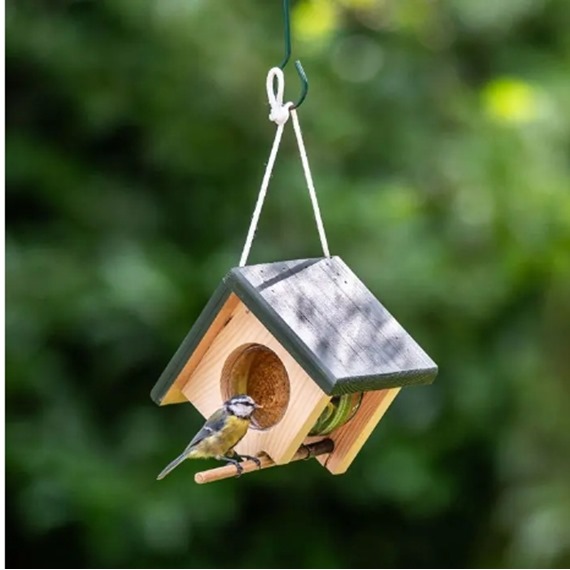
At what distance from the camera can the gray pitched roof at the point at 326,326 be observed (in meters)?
2.32

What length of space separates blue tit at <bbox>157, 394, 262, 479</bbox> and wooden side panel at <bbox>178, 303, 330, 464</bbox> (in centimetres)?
5

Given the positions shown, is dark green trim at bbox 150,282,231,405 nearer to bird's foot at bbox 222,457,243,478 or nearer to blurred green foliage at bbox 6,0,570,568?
bird's foot at bbox 222,457,243,478

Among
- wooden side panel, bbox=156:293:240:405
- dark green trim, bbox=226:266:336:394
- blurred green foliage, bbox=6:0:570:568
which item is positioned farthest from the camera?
blurred green foliage, bbox=6:0:570:568

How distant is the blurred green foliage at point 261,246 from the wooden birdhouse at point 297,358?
2.22m

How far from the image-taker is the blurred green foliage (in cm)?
488

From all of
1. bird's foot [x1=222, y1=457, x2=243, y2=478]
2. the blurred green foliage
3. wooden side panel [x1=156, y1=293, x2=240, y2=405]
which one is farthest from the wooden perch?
the blurred green foliage

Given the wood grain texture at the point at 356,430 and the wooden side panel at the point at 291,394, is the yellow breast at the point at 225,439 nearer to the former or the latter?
the wooden side panel at the point at 291,394

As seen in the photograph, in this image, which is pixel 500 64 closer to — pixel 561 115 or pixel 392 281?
pixel 561 115

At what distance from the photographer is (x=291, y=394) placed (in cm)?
243

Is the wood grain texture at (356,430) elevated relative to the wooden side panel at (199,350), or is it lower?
lower

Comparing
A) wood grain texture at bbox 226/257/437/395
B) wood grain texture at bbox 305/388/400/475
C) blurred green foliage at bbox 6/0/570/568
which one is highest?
wood grain texture at bbox 226/257/437/395

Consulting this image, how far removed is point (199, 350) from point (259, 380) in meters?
0.13

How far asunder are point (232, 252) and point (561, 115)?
1.33 metres

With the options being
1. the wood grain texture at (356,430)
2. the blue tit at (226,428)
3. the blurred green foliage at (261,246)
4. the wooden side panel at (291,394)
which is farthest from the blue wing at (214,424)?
the blurred green foliage at (261,246)
